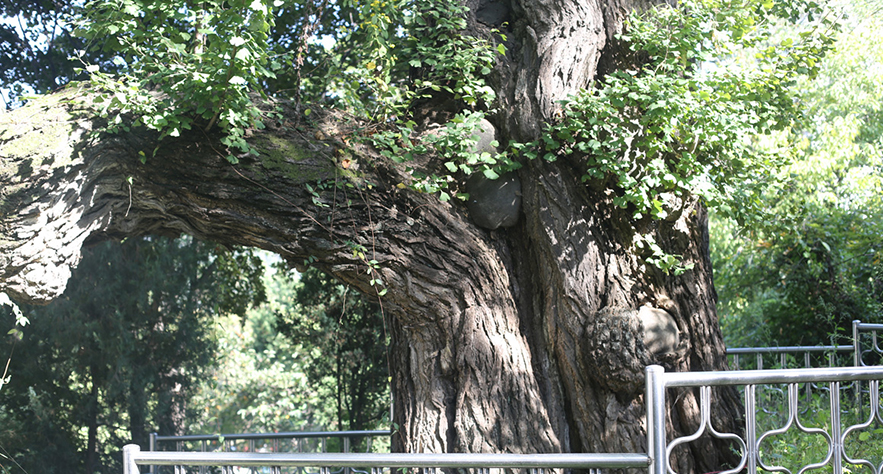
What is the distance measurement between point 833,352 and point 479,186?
4.39 meters

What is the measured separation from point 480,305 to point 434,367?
22.4 inches

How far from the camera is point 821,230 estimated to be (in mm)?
7414

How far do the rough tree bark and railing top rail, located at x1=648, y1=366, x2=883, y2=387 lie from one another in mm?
1610

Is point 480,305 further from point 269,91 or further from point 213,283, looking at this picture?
point 213,283

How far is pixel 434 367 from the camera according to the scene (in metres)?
4.49

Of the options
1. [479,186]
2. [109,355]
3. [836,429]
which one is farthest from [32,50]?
[836,429]

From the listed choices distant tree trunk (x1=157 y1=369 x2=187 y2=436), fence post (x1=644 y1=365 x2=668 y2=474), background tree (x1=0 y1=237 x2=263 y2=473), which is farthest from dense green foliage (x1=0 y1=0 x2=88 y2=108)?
fence post (x1=644 y1=365 x2=668 y2=474)

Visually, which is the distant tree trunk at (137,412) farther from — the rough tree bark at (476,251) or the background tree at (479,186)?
the background tree at (479,186)

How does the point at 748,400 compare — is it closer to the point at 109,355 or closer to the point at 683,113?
the point at 683,113

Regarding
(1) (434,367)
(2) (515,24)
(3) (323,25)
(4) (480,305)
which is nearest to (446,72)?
(2) (515,24)

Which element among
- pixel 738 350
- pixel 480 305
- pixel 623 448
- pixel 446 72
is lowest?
pixel 623 448

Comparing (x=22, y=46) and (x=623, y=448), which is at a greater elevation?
(x=22, y=46)

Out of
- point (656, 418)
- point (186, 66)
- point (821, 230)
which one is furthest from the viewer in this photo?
Result: point (821, 230)

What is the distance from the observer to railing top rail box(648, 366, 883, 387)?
2.33m
